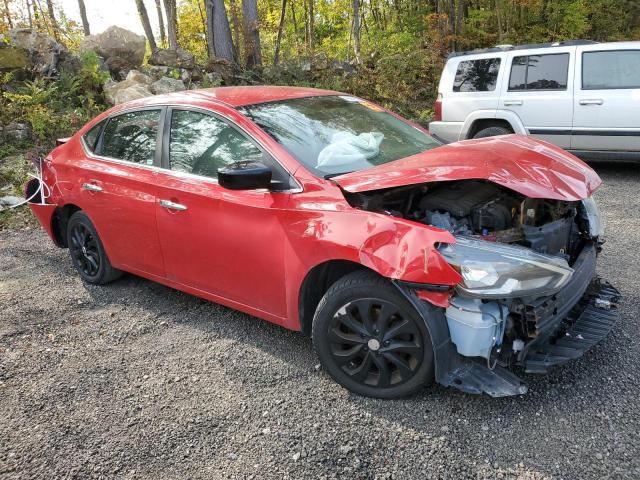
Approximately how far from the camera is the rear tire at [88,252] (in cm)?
453

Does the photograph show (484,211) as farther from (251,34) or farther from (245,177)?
(251,34)

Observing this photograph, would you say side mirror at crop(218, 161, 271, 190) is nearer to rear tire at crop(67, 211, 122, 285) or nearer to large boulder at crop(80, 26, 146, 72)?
rear tire at crop(67, 211, 122, 285)

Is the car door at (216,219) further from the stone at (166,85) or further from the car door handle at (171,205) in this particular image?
the stone at (166,85)

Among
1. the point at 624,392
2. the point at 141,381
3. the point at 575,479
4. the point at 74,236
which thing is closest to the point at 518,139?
the point at 624,392

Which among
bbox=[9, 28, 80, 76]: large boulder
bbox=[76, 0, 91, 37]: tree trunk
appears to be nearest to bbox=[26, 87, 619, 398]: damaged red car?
bbox=[9, 28, 80, 76]: large boulder

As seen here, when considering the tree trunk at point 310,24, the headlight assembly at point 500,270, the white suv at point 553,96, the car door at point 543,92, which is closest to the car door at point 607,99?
the white suv at point 553,96

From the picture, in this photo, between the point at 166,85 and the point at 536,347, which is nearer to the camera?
the point at 536,347

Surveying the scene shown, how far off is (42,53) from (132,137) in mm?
8714

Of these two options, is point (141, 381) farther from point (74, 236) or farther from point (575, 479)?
point (575, 479)

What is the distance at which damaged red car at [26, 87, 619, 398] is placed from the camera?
2590 millimetres

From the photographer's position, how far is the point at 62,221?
4.91 meters

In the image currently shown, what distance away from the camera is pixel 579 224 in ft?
11.1

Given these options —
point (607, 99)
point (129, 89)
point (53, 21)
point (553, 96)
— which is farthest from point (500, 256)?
point (53, 21)

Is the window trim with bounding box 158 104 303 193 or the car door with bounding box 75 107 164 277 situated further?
the car door with bounding box 75 107 164 277
